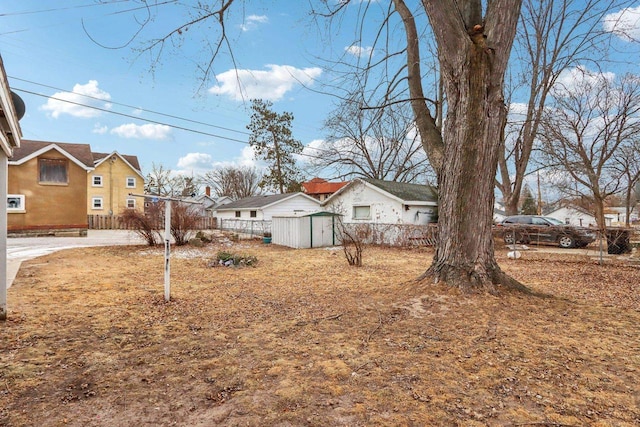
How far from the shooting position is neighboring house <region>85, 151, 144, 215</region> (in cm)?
2825

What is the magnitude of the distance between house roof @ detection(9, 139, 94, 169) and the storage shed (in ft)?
36.3

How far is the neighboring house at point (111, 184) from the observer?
28.2 m

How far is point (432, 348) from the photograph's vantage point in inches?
135

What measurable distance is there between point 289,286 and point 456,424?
4757mm

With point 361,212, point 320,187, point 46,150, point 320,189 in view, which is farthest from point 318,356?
point 320,187

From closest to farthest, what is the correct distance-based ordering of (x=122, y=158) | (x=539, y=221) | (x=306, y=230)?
1. (x=306, y=230)
2. (x=539, y=221)
3. (x=122, y=158)

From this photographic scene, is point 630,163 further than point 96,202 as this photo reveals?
No

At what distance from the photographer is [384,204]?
16.7 m

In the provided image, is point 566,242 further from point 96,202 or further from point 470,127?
point 96,202

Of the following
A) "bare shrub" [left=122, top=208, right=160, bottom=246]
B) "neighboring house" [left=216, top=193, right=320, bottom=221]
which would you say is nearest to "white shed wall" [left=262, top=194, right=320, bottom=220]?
"neighboring house" [left=216, top=193, right=320, bottom=221]

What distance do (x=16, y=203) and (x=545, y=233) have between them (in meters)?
24.1

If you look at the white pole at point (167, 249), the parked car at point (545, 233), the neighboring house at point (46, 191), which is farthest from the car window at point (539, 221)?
the neighboring house at point (46, 191)

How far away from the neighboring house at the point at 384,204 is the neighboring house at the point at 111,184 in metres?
18.9

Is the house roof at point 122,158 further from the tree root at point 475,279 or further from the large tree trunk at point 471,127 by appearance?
the tree root at point 475,279
